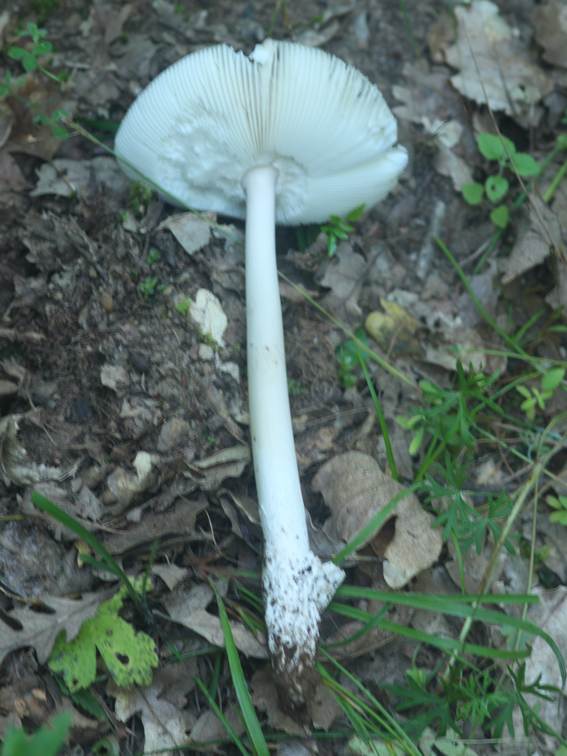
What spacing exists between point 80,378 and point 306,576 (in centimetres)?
114

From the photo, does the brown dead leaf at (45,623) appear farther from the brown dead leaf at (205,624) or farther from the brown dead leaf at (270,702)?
the brown dead leaf at (270,702)

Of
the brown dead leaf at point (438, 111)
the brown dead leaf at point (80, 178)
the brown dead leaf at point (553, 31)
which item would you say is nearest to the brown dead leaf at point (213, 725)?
the brown dead leaf at point (80, 178)

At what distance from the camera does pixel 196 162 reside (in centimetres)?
282

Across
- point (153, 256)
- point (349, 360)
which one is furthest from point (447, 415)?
point (153, 256)

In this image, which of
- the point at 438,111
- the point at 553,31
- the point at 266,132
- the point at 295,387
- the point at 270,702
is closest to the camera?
the point at 270,702

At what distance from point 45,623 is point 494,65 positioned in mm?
3405

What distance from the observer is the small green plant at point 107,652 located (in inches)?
86.4

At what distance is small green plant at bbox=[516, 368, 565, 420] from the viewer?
9.64ft

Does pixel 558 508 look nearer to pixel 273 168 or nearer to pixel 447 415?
pixel 447 415

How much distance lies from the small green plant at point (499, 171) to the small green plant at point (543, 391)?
826 mm

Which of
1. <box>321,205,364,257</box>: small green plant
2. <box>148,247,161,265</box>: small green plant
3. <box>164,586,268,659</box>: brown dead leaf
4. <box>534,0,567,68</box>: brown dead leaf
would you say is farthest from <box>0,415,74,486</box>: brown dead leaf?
<box>534,0,567,68</box>: brown dead leaf

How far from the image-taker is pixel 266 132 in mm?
2664

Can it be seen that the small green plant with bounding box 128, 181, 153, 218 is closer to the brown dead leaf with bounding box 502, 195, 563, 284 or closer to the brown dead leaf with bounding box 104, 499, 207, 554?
the brown dead leaf with bounding box 104, 499, 207, 554

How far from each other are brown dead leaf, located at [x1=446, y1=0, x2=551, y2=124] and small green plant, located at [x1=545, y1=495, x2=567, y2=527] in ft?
6.48
